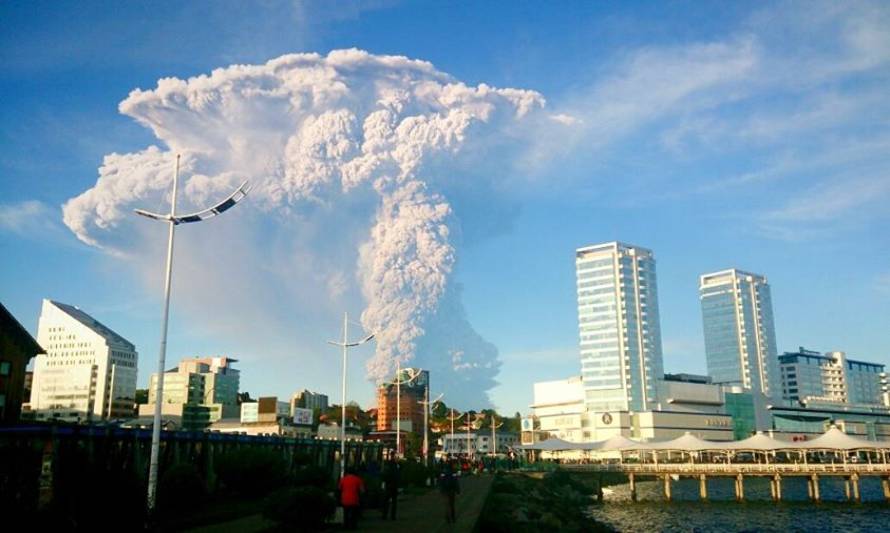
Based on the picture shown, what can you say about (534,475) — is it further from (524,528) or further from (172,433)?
(172,433)

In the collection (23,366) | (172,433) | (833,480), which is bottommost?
(833,480)

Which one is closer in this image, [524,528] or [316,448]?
[524,528]

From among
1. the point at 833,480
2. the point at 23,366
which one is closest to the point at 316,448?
the point at 23,366

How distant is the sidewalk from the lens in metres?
28.2

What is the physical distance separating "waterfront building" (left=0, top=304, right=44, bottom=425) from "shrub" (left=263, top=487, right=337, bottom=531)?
31026 millimetres

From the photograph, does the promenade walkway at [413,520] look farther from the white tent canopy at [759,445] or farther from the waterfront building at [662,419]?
the waterfront building at [662,419]

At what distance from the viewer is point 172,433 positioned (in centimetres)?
3906

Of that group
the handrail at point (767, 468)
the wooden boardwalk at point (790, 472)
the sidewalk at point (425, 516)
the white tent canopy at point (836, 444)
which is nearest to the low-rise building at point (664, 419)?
the handrail at point (767, 468)

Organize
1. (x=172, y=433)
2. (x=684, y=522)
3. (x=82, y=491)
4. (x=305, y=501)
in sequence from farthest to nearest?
(x=684, y=522) < (x=172, y=433) < (x=305, y=501) < (x=82, y=491)

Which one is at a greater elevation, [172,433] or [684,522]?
[172,433]

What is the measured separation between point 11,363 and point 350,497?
33.3 m

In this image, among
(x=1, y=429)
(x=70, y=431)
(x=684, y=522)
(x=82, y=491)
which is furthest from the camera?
(x=684, y=522)

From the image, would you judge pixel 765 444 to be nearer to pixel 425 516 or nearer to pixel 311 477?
pixel 311 477

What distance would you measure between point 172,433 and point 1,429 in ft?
37.3
